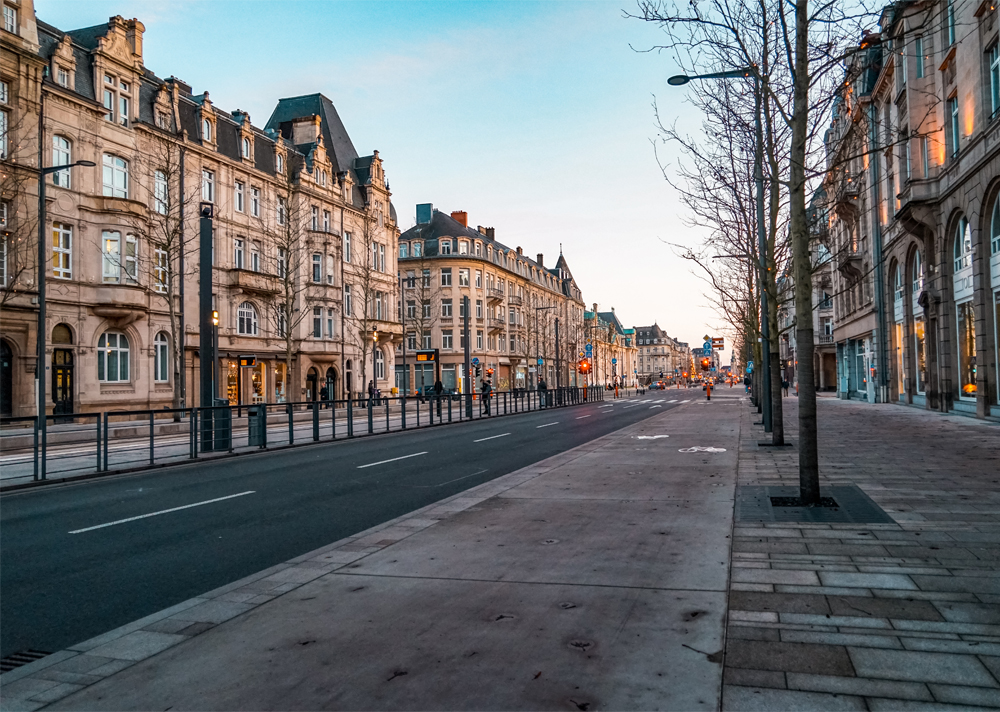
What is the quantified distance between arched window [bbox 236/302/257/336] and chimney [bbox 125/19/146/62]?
13.5m

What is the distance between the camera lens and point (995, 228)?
21.1m

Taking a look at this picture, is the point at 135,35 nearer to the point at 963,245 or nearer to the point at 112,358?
the point at 112,358

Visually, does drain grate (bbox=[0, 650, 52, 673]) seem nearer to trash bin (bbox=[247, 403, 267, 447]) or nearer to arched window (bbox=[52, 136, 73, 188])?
trash bin (bbox=[247, 403, 267, 447])

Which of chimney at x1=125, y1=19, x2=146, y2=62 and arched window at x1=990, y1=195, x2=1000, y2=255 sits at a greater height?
chimney at x1=125, y1=19, x2=146, y2=62

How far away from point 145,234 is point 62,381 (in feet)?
24.0

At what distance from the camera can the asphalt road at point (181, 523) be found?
5609mm

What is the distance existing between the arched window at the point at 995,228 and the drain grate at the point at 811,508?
15.6 m

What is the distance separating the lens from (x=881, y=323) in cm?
3716

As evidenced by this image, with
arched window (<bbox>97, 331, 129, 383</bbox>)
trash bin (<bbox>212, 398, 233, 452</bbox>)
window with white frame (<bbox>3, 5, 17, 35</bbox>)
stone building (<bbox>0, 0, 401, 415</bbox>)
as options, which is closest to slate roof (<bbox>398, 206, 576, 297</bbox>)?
stone building (<bbox>0, 0, 401, 415</bbox>)

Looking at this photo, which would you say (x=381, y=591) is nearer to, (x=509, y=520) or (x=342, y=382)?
(x=509, y=520)

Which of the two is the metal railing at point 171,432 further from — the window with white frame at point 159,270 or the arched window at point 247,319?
the arched window at point 247,319

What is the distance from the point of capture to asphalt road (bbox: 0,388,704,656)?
5.61 m

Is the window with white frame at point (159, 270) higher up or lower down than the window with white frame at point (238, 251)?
lower down

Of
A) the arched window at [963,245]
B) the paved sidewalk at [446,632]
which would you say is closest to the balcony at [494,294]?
the arched window at [963,245]
